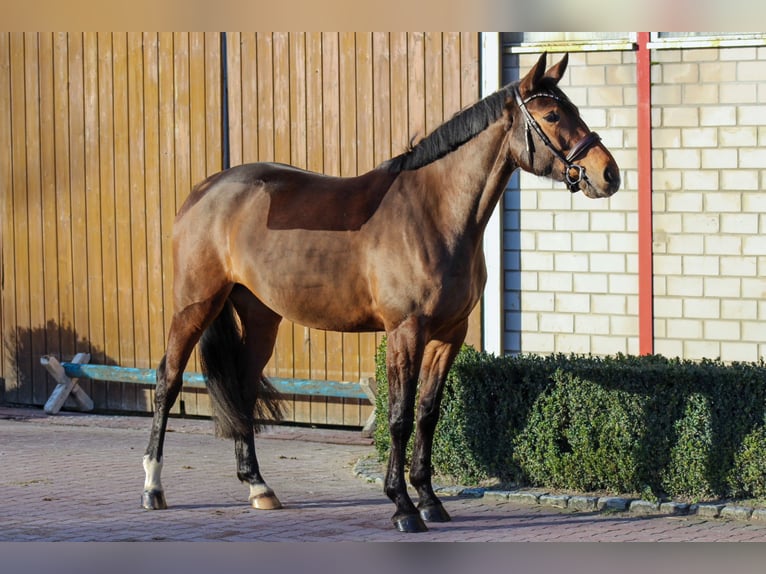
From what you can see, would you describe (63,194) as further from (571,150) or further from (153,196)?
(571,150)

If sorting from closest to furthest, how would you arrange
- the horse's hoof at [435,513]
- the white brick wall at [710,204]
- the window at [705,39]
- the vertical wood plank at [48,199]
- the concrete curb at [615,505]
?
1. the horse's hoof at [435,513]
2. the concrete curb at [615,505]
3. the window at [705,39]
4. the white brick wall at [710,204]
5. the vertical wood plank at [48,199]

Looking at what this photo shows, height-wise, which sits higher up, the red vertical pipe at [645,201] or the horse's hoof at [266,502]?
Answer: the red vertical pipe at [645,201]

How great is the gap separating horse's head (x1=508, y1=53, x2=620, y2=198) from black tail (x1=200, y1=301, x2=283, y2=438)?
217cm

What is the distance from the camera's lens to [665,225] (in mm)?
8938

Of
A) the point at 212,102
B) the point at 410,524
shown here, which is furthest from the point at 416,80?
the point at 410,524

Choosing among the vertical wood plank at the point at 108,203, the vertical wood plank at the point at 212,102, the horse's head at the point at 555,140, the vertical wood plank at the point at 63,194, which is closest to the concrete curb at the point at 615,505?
the horse's head at the point at 555,140

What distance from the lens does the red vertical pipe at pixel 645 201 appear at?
8.87 metres

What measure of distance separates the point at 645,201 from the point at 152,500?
4.41 meters

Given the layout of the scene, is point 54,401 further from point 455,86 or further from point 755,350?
point 755,350

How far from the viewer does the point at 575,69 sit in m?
9.09

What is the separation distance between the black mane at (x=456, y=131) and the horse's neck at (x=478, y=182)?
5cm

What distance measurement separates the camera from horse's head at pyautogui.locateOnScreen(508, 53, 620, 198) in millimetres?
6148

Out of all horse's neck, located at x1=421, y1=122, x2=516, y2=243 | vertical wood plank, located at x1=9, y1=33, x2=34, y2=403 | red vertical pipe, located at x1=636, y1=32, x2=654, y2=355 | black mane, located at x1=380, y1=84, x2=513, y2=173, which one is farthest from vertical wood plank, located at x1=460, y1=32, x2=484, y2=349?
vertical wood plank, located at x1=9, y1=33, x2=34, y2=403

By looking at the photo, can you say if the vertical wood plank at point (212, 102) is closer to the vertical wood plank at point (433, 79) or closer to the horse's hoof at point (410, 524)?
the vertical wood plank at point (433, 79)
